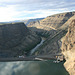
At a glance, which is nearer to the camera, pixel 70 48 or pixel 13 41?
pixel 70 48

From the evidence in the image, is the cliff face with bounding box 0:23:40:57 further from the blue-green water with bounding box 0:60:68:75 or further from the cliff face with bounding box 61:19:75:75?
the cliff face with bounding box 61:19:75:75

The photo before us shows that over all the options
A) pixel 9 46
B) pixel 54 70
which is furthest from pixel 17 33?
pixel 54 70

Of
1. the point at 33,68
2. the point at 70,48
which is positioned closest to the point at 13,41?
the point at 33,68

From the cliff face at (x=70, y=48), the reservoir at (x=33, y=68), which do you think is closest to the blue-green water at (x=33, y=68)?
the reservoir at (x=33, y=68)

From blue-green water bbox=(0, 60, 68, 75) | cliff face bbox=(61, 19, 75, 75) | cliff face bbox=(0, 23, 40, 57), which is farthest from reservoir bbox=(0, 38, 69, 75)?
cliff face bbox=(0, 23, 40, 57)

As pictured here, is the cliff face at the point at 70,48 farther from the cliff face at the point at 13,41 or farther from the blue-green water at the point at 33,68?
the cliff face at the point at 13,41

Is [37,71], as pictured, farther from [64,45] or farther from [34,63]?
[64,45]

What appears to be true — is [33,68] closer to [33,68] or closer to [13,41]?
[33,68]
